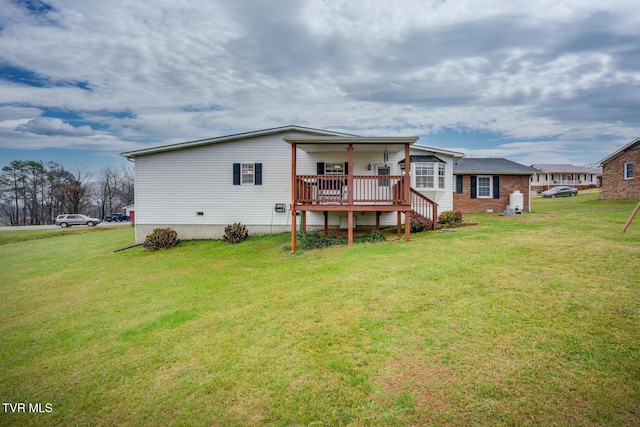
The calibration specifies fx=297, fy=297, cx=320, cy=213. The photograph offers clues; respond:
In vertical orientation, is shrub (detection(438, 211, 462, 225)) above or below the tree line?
below

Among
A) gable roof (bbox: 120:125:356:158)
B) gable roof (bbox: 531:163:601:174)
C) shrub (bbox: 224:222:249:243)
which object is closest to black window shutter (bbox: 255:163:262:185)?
gable roof (bbox: 120:125:356:158)

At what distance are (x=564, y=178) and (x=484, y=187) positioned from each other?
120 ft

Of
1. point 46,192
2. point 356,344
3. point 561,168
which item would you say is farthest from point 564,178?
point 46,192

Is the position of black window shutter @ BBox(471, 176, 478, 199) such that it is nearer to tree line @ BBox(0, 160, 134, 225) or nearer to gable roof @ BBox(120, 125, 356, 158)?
gable roof @ BBox(120, 125, 356, 158)

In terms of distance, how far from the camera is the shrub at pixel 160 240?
14.1 m

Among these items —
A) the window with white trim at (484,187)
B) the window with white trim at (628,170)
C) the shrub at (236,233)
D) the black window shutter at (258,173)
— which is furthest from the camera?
the window with white trim at (628,170)

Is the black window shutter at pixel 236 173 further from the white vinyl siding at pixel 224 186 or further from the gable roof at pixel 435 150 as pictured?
the gable roof at pixel 435 150

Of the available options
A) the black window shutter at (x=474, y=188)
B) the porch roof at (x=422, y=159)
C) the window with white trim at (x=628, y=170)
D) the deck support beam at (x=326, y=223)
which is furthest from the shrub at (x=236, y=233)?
the window with white trim at (x=628, y=170)

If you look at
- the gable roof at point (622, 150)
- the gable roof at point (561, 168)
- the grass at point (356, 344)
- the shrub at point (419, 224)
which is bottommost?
the grass at point (356, 344)

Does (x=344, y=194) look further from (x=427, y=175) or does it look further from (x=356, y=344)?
(x=356, y=344)

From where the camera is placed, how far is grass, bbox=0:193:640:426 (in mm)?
3203

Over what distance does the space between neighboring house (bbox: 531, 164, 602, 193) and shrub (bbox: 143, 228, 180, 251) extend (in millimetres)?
49928

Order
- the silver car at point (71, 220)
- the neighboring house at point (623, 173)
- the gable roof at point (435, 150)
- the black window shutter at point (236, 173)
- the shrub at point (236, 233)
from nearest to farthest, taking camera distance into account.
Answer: the shrub at point (236, 233), the gable roof at point (435, 150), the black window shutter at point (236, 173), the neighboring house at point (623, 173), the silver car at point (71, 220)

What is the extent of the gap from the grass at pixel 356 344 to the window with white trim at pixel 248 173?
703cm
